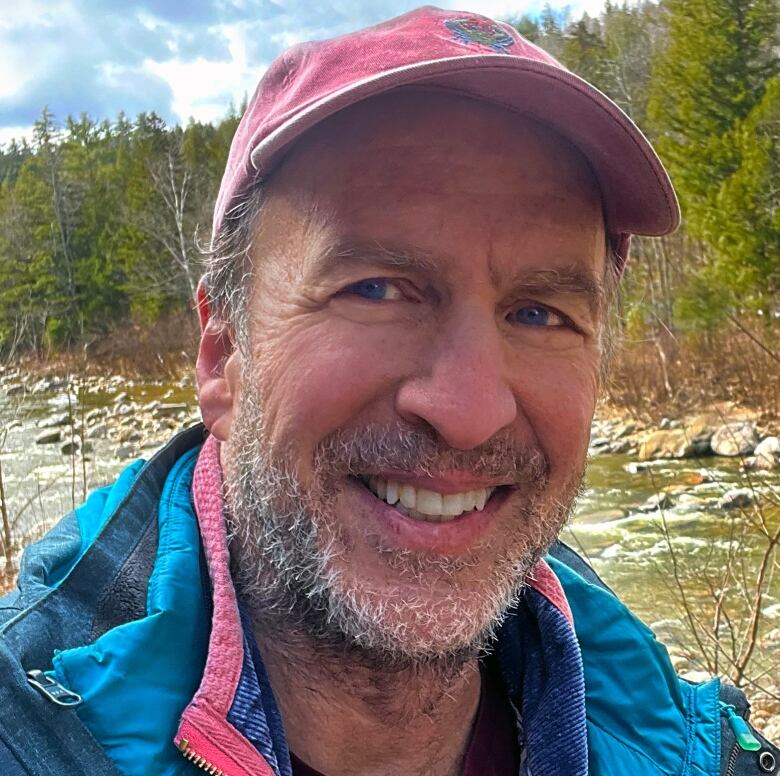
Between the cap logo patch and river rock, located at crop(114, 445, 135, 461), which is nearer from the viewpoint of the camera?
the cap logo patch

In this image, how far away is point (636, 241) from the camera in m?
17.4

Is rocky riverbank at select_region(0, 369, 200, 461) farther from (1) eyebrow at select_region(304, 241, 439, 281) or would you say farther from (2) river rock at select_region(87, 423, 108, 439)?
(1) eyebrow at select_region(304, 241, 439, 281)

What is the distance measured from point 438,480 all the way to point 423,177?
52 cm

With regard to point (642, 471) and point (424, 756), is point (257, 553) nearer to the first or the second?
point (424, 756)

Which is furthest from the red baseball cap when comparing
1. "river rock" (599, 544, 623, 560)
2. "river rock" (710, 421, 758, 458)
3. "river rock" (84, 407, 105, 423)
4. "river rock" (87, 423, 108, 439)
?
"river rock" (84, 407, 105, 423)

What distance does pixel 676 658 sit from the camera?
4.85 m

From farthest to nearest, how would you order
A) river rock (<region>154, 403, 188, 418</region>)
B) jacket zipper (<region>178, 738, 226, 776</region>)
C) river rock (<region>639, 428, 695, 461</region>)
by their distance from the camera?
river rock (<region>154, 403, 188, 418</region>)
river rock (<region>639, 428, 695, 461</region>)
jacket zipper (<region>178, 738, 226, 776</region>)

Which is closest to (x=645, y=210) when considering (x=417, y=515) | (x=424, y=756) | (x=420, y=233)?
(x=420, y=233)

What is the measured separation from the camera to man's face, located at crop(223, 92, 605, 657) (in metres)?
1.26

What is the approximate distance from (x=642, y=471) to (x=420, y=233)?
8.42m

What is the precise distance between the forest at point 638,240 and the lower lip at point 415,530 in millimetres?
1088

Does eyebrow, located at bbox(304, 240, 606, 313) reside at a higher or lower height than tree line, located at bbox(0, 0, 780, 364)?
lower

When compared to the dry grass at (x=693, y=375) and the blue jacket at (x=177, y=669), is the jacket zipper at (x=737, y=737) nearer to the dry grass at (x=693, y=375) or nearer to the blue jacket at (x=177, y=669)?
the blue jacket at (x=177, y=669)

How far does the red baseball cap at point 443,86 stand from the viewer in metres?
1.22
